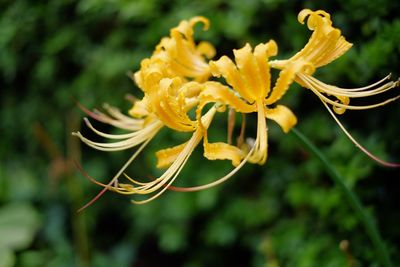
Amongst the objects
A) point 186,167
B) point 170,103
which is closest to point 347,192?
point 170,103

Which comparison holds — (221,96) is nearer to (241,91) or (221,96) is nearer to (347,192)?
(241,91)

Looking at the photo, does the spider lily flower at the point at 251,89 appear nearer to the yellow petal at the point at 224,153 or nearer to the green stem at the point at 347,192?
the yellow petal at the point at 224,153

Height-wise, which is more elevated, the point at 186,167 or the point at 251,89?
the point at 251,89

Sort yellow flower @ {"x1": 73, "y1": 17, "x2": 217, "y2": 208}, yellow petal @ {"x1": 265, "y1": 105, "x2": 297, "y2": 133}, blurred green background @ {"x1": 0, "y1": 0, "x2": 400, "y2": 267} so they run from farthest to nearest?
blurred green background @ {"x1": 0, "y1": 0, "x2": 400, "y2": 267} → yellow flower @ {"x1": 73, "y1": 17, "x2": 217, "y2": 208} → yellow petal @ {"x1": 265, "y1": 105, "x2": 297, "y2": 133}

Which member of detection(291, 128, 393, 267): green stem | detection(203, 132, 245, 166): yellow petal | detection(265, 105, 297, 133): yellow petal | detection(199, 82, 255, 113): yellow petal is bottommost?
Answer: detection(291, 128, 393, 267): green stem

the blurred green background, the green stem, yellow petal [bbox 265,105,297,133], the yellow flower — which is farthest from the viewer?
the blurred green background

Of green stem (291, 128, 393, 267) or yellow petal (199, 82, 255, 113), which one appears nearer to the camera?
yellow petal (199, 82, 255, 113)

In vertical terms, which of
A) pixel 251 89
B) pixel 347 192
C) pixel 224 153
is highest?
pixel 251 89

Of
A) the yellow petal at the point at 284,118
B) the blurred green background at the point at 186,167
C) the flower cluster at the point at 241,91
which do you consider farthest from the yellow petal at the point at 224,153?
the blurred green background at the point at 186,167

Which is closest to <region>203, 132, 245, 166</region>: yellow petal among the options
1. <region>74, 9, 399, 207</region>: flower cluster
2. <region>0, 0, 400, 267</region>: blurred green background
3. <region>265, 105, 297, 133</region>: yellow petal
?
<region>74, 9, 399, 207</region>: flower cluster

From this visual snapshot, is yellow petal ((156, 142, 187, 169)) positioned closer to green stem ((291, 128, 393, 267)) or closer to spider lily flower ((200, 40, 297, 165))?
spider lily flower ((200, 40, 297, 165))
